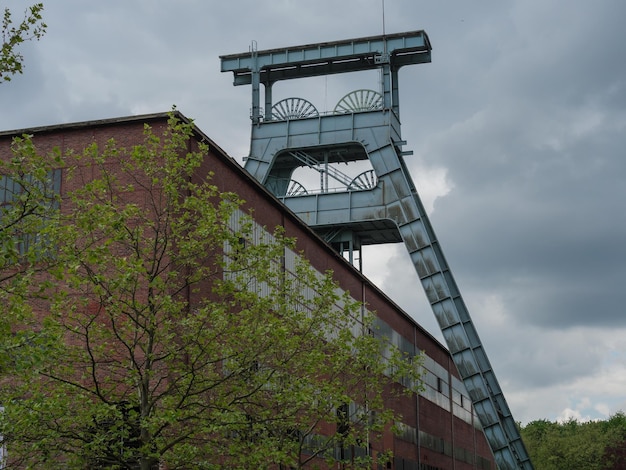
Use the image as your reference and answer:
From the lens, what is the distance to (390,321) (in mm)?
49375

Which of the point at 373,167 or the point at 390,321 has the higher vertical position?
the point at 373,167

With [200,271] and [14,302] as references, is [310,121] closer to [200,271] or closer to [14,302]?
[200,271]

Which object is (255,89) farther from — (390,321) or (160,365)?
(160,365)

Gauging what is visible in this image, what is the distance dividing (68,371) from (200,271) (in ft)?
9.91

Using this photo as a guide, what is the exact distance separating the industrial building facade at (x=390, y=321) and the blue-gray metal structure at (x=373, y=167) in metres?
2.89

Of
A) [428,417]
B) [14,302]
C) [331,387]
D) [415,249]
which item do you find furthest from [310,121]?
[14,302]

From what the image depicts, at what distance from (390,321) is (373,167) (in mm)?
8947

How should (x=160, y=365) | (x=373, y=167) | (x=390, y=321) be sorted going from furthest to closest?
(x=390, y=321) < (x=373, y=167) < (x=160, y=365)

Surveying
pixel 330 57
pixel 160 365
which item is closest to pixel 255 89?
pixel 330 57

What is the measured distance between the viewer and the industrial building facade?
1057 inches

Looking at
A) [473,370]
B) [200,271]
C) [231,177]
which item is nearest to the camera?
[200,271]

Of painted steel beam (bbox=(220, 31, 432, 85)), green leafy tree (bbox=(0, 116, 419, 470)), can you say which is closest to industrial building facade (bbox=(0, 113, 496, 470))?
green leafy tree (bbox=(0, 116, 419, 470))

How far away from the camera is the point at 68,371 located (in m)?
17.6

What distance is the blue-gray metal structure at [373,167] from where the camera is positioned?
143 ft
